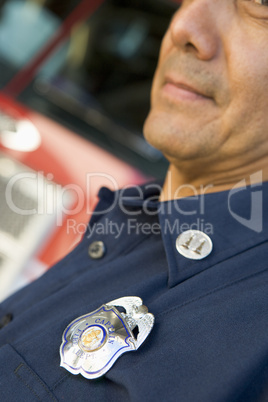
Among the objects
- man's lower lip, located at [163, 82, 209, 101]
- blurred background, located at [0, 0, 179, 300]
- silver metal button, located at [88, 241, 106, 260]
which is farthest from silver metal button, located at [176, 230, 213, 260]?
blurred background, located at [0, 0, 179, 300]

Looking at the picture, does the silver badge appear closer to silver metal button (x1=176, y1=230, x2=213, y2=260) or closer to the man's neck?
silver metal button (x1=176, y1=230, x2=213, y2=260)

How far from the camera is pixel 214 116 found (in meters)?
1.34

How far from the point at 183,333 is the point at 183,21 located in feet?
2.99

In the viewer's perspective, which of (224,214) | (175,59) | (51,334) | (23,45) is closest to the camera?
(51,334)

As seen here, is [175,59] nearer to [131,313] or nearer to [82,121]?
[131,313]

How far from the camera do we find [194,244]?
1.15m

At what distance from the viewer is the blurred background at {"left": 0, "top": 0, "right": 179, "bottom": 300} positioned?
84.7 inches

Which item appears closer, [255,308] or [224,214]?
[255,308]

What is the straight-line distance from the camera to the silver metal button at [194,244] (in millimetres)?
1118

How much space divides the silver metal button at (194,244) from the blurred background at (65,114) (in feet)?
3.28

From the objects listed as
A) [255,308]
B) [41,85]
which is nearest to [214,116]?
[255,308]

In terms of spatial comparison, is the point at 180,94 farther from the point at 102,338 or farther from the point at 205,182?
the point at 102,338

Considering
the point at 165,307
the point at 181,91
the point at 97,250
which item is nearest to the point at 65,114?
the point at 181,91

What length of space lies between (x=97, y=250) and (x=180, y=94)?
55 cm
